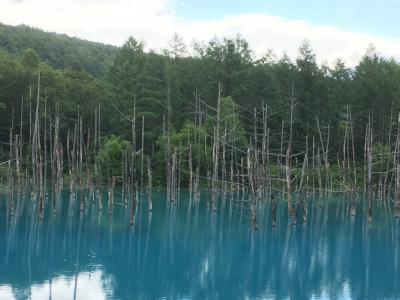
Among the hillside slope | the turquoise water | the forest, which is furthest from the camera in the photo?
the hillside slope

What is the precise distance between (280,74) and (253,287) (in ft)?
106

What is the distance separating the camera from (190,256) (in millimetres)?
15812

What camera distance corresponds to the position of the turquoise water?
12.1m

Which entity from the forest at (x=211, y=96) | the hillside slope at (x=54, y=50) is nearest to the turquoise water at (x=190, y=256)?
the forest at (x=211, y=96)

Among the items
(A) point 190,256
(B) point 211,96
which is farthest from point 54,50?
(A) point 190,256

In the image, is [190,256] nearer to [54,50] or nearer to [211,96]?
[211,96]

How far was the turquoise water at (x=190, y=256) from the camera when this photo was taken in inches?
478

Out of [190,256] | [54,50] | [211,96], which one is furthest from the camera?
[54,50]

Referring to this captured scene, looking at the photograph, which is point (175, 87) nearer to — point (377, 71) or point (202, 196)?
point (202, 196)

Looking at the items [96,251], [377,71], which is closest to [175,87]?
[377,71]

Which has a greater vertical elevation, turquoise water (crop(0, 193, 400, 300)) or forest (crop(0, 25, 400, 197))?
forest (crop(0, 25, 400, 197))

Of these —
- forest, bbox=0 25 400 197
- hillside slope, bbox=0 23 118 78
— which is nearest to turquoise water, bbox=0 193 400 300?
forest, bbox=0 25 400 197

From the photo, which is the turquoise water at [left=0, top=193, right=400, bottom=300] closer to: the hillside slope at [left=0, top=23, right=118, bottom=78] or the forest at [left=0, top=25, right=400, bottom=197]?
the forest at [left=0, top=25, right=400, bottom=197]

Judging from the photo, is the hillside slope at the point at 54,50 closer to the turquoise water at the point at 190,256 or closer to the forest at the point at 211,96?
the forest at the point at 211,96
